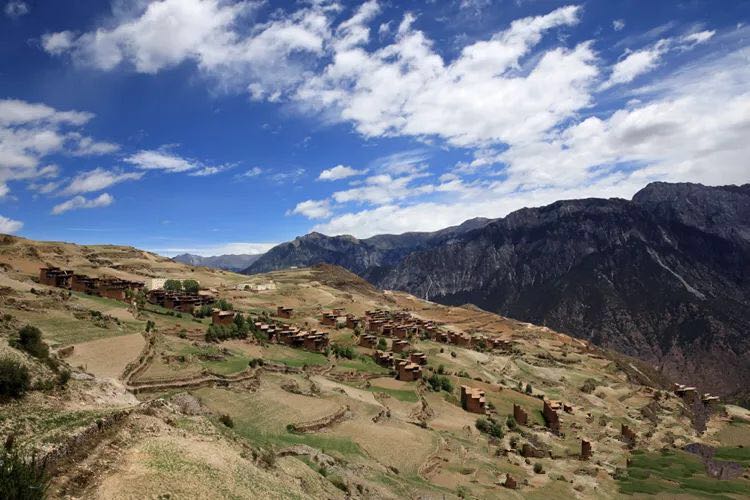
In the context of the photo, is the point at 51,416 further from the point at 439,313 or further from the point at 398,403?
the point at 439,313

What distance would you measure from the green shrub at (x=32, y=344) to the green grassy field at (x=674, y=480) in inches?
1426

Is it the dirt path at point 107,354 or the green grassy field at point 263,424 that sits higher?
the dirt path at point 107,354

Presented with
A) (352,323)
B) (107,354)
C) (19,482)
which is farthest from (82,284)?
(19,482)

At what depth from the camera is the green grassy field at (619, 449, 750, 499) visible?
119 feet

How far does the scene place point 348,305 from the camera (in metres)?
113

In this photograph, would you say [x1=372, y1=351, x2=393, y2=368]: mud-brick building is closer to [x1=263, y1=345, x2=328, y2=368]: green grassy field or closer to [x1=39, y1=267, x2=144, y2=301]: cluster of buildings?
[x1=263, y1=345, x2=328, y2=368]: green grassy field

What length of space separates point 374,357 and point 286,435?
122ft

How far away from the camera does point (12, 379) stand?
57.6 ft

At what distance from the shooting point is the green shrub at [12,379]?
57.0 ft

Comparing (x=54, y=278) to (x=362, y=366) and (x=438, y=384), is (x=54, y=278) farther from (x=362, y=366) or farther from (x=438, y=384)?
(x=438, y=384)

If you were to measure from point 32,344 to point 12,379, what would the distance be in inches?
226

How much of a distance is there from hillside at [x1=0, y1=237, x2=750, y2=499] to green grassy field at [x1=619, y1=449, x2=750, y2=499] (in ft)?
0.73

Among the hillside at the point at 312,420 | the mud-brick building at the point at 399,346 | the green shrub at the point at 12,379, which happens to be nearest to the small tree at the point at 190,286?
the hillside at the point at 312,420

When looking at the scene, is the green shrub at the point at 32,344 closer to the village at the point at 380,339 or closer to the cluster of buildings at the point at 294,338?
the village at the point at 380,339
